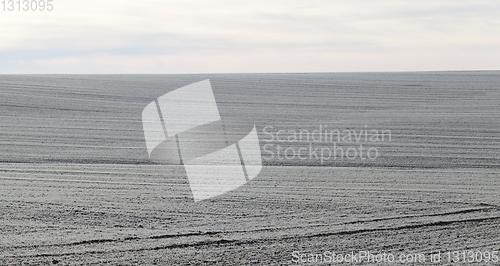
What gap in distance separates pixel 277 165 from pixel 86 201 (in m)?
3.08

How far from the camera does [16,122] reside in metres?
12.8

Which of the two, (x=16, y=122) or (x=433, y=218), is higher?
(x=433, y=218)

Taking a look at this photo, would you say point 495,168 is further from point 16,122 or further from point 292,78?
point 292,78

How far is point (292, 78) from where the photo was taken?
21422 mm

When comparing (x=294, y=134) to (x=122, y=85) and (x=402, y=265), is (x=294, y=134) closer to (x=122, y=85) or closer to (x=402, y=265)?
(x=402, y=265)

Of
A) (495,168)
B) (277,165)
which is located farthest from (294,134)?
(495,168)

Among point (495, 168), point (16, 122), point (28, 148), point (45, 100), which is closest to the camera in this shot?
point (495, 168)

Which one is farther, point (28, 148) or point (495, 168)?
point (28, 148)

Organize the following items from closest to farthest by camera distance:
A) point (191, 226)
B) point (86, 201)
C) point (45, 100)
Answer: point (191, 226) < point (86, 201) < point (45, 100)

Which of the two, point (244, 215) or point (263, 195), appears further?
point (263, 195)

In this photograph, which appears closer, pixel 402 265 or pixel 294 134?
pixel 402 265

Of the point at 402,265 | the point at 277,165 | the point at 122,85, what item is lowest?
the point at 122,85

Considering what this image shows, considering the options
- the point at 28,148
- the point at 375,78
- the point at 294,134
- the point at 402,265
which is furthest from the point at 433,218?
the point at 375,78

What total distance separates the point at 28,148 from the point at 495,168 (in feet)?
25.4
